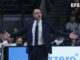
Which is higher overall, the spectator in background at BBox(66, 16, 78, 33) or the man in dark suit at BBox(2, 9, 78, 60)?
the spectator in background at BBox(66, 16, 78, 33)

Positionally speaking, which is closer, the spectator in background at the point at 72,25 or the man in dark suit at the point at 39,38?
the man in dark suit at the point at 39,38

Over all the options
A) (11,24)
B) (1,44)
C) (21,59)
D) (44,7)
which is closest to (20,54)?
(21,59)

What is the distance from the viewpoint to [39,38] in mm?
7977

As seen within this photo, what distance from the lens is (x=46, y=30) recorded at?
805 cm

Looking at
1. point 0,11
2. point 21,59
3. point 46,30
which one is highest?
point 0,11

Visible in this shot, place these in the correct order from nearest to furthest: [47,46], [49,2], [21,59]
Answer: [47,46], [21,59], [49,2]

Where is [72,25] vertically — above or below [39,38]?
above

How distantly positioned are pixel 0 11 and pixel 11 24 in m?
0.75

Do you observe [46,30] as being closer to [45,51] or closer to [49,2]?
[45,51]

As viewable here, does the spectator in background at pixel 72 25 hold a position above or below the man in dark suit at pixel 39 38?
above

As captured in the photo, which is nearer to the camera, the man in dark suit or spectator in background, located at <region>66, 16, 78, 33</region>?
the man in dark suit

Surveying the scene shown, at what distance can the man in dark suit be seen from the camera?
796 cm

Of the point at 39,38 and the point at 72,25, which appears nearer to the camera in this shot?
the point at 39,38

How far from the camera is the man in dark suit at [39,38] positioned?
26.1 feet
